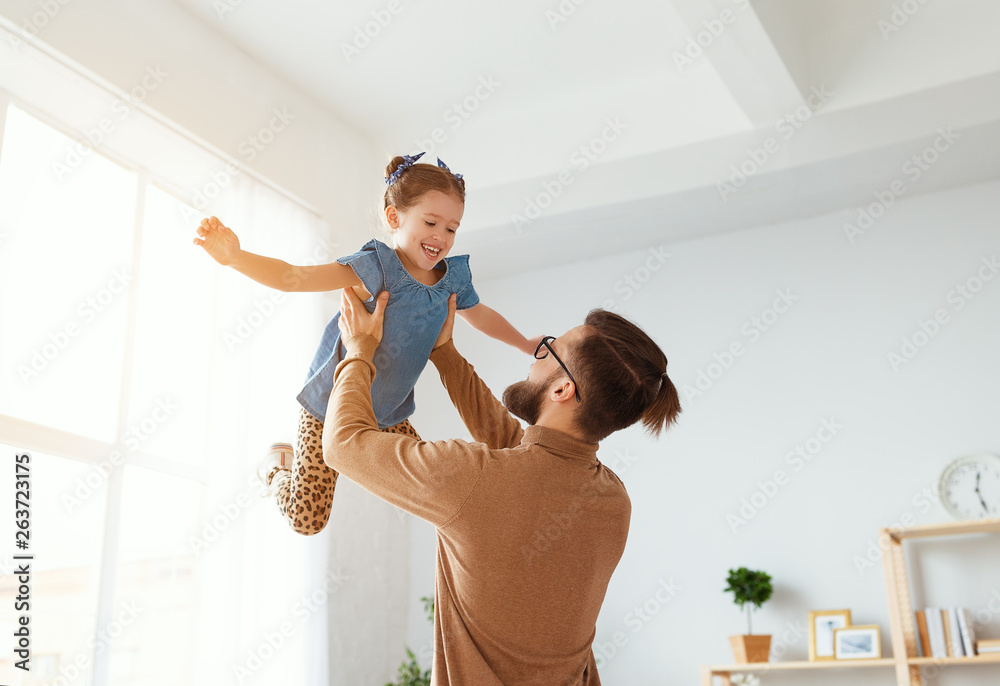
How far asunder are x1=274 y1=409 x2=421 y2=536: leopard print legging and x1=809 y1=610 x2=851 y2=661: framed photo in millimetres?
2592

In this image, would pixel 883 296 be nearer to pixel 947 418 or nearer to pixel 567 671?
pixel 947 418

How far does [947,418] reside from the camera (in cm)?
402

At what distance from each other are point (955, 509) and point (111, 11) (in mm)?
3879

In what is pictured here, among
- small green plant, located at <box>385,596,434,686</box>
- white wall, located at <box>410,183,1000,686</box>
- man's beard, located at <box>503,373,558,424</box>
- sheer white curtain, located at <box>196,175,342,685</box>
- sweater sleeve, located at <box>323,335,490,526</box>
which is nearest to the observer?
sweater sleeve, located at <box>323,335,490,526</box>

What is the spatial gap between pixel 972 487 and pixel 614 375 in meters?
2.66

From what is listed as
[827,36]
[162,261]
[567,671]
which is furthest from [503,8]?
[567,671]

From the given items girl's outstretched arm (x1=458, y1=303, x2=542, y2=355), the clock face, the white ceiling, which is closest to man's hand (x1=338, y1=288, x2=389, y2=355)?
girl's outstretched arm (x1=458, y1=303, x2=542, y2=355)

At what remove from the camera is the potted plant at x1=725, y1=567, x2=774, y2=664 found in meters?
3.94

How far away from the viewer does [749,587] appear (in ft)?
13.3

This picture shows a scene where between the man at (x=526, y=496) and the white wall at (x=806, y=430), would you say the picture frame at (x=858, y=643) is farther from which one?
the man at (x=526, y=496)

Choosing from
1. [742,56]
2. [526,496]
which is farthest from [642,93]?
[526,496]

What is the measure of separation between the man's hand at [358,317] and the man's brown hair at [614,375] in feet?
1.43

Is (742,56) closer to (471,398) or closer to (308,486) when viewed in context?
(471,398)

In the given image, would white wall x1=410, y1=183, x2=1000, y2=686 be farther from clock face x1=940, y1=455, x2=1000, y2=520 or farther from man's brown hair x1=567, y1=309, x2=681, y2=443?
man's brown hair x1=567, y1=309, x2=681, y2=443
